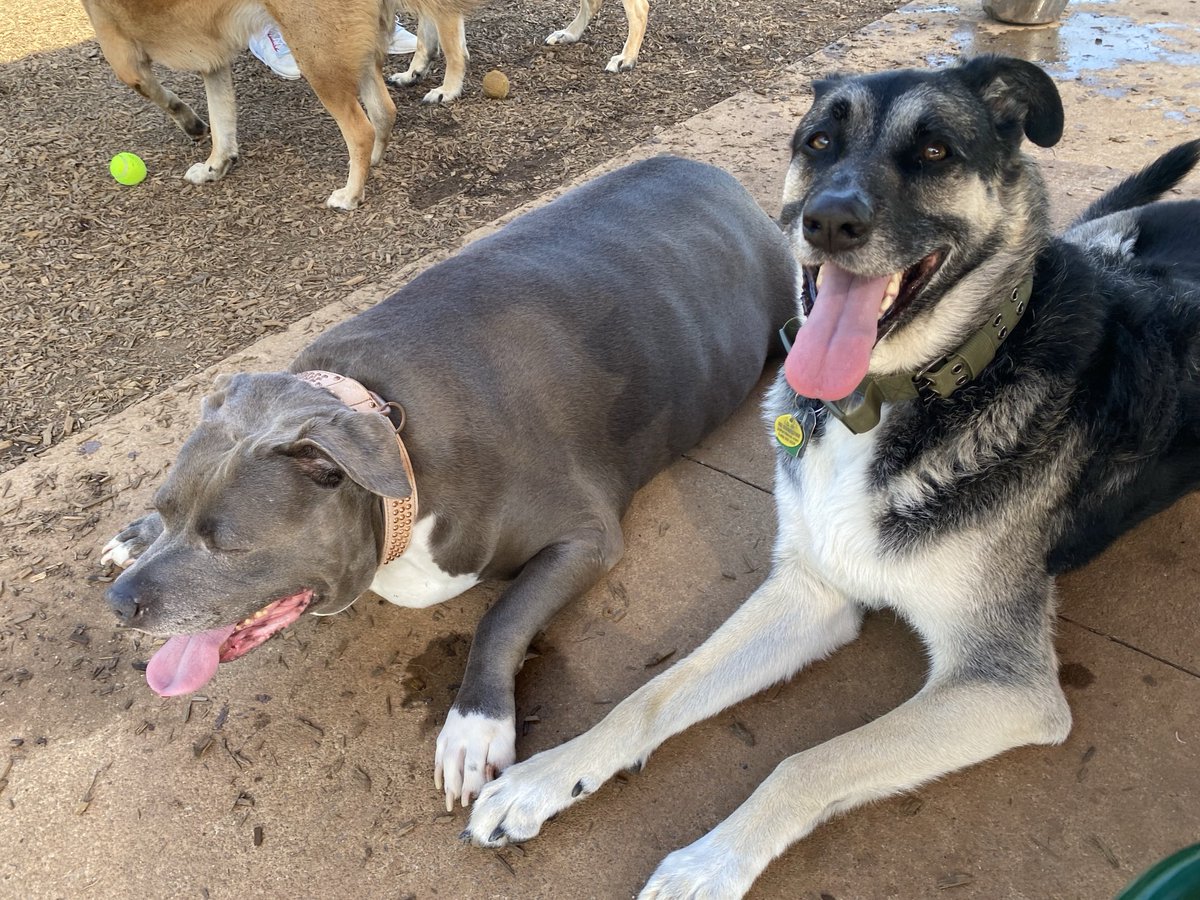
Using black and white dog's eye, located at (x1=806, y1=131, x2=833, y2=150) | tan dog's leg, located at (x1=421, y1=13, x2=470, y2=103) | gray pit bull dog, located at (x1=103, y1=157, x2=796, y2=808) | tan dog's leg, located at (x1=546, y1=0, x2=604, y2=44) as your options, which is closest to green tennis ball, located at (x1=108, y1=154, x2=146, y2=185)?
tan dog's leg, located at (x1=421, y1=13, x2=470, y2=103)

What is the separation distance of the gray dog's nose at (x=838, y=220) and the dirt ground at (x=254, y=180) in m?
3.44

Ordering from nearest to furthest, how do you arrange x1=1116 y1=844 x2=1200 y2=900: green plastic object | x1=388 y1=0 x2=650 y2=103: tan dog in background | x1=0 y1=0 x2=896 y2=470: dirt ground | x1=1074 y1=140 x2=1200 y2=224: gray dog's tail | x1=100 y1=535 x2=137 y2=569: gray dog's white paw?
x1=1116 y1=844 x2=1200 y2=900: green plastic object < x1=100 y1=535 x2=137 y2=569: gray dog's white paw < x1=1074 y1=140 x2=1200 y2=224: gray dog's tail < x1=0 y1=0 x2=896 y2=470: dirt ground < x1=388 y1=0 x2=650 y2=103: tan dog in background

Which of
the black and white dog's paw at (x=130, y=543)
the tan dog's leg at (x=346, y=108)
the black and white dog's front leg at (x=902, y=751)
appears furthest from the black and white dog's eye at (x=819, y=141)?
the tan dog's leg at (x=346, y=108)

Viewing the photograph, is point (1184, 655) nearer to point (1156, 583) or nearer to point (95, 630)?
point (1156, 583)

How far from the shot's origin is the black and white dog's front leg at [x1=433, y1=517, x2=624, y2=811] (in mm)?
2500

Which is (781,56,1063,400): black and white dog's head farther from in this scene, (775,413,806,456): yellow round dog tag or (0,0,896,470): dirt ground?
(0,0,896,470): dirt ground

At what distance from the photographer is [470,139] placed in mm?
6434

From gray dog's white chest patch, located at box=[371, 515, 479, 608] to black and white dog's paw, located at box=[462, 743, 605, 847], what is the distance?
0.66m

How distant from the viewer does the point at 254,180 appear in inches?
241

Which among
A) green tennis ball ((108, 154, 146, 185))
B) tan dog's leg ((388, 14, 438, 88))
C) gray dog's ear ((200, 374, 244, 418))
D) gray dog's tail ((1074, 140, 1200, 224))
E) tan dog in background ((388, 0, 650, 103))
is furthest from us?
tan dog's leg ((388, 14, 438, 88))

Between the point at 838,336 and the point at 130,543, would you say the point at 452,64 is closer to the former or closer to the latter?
the point at 130,543

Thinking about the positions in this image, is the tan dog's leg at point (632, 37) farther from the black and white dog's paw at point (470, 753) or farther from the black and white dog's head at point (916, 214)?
the black and white dog's paw at point (470, 753)

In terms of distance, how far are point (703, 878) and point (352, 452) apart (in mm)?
1399

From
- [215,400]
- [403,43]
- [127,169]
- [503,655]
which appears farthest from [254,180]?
[503,655]
